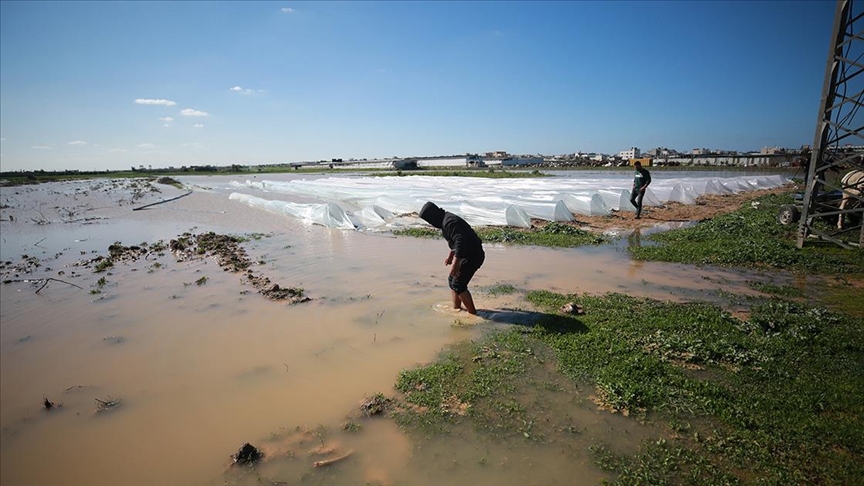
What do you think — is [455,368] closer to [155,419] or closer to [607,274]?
[155,419]

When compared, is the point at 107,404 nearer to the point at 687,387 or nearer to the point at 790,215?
the point at 687,387

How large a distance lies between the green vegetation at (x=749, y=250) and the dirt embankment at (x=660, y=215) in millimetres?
1987

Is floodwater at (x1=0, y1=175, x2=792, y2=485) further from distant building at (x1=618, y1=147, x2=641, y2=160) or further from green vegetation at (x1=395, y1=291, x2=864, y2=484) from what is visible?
distant building at (x1=618, y1=147, x2=641, y2=160)

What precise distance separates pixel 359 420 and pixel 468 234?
9.19 ft

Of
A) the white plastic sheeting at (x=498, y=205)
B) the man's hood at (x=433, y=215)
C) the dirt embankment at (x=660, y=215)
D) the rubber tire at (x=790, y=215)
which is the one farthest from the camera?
the white plastic sheeting at (x=498, y=205)

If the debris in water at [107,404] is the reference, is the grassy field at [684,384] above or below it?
above

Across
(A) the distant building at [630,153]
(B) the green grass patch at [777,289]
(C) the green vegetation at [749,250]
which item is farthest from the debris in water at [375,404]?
(A) the distant building at [630,153]

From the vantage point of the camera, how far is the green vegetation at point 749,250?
779 cm

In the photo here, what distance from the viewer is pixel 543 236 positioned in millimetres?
11609

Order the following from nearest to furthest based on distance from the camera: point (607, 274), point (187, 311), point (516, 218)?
point (187, 311) < point (607, 274) < point (516, 218)

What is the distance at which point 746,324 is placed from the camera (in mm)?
5078

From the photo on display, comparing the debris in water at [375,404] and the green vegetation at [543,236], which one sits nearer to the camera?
the debris in water at [375,404]

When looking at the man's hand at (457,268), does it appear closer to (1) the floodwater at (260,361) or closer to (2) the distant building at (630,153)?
(1) the floodwater at (260,361)

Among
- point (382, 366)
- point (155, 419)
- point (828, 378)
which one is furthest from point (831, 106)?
point (155, 419)
